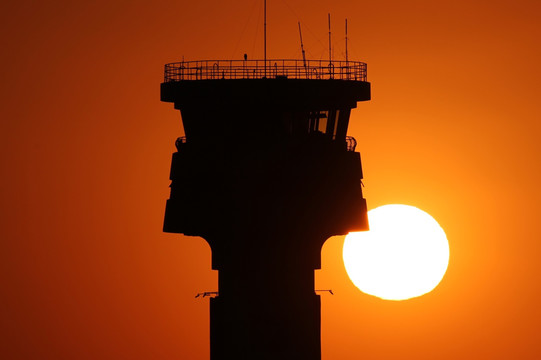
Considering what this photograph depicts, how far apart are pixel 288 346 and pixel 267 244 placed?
5.11 metres

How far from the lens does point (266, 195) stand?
6756cm

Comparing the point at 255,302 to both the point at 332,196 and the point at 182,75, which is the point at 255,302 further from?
the point at 182,75

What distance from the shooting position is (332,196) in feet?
224

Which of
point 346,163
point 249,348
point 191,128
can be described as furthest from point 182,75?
point 249,348

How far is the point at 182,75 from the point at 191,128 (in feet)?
9.95

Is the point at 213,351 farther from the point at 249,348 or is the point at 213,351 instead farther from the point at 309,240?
the point at 309,240

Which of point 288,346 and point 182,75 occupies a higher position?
point 182,75

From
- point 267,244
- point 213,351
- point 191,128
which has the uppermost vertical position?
point 191,128

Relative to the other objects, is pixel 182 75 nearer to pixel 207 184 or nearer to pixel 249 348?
pixel 207 184

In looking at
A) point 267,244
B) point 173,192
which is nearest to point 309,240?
point 267,244

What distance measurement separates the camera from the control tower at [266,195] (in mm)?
66938

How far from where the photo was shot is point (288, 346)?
68.7m

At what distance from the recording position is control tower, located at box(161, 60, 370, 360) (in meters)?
66.9

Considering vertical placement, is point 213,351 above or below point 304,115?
below
